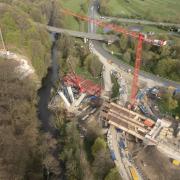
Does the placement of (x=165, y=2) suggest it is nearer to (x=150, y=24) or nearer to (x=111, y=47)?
(x=150, y=24)

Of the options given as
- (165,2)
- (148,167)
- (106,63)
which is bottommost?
(148,167)

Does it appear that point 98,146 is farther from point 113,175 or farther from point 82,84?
point 82,84

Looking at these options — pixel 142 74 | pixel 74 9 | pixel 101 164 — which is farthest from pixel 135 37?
pixel 101 164

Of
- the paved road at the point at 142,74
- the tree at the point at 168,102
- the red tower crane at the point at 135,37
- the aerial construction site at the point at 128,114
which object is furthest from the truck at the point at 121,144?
the paved road at the point at 142,74

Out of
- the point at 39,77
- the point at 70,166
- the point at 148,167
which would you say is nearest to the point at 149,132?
the point at 148,167

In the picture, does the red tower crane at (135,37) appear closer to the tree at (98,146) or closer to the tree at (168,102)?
the tree at (168,102)
